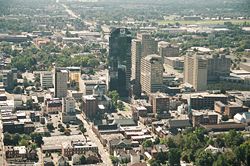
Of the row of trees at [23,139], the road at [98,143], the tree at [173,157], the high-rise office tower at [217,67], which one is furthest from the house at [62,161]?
the high-rise office tower at [217,67]

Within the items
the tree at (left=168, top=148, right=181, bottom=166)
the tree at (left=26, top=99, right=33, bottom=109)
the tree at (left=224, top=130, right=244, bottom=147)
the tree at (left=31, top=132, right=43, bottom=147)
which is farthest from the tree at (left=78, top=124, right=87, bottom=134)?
the tree at (left=224, top=130, right=244, bottom=147)

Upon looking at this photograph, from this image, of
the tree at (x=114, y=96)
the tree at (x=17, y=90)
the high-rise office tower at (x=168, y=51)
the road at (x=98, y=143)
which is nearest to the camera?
the road at (x=98, y=143)

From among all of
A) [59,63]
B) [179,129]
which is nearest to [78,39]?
[59,63]

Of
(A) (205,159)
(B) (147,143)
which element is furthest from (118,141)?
(A) (205,159)

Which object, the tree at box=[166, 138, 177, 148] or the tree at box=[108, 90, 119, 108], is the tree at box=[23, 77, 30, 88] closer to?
the tree at box=[108, 90, 119, 108]

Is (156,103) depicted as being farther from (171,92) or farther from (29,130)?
(29,130)

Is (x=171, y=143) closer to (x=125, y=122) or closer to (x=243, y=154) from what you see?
(x=243, y=154)

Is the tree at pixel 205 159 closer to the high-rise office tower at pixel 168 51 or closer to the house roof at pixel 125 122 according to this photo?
the house roof at pixel 125 122

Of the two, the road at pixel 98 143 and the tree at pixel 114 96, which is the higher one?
the tree at pixel 114 96
